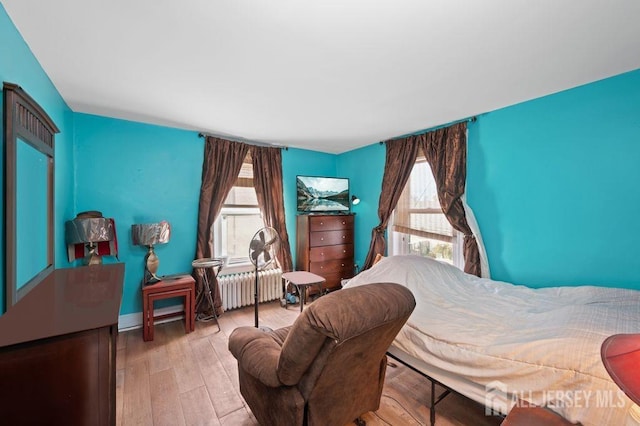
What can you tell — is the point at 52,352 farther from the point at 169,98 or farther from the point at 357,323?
the point at 169,98

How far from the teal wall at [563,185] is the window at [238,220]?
2.89m

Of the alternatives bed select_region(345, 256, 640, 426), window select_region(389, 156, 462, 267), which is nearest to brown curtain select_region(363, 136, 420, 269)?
window select_region(389, 156, 462, 267)

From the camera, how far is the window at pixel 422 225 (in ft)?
10.7

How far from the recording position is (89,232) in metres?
2.42

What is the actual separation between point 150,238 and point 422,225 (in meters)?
3.31

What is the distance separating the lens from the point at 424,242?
3.53m

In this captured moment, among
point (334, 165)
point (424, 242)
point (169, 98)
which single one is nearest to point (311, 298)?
point (424, 242)

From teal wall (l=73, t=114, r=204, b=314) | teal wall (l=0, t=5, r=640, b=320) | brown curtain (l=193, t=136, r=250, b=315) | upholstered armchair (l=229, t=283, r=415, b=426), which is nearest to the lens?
upholstered armchair (l=229, t=283, r=415, b=426)

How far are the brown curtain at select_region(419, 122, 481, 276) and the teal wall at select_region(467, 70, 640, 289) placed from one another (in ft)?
0.35

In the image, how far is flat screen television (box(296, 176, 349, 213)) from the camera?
13.4 feet

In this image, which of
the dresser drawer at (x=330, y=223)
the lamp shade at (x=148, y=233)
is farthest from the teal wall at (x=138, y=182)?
the dresser drawer at (x=330, y=223)

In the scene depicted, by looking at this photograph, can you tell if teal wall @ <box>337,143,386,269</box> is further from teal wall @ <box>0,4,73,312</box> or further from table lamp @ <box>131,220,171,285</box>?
teal wall @ <box>0,4,73,312</box>

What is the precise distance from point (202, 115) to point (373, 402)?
303cm

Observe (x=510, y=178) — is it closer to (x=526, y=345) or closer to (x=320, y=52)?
(x=526, y=345)
